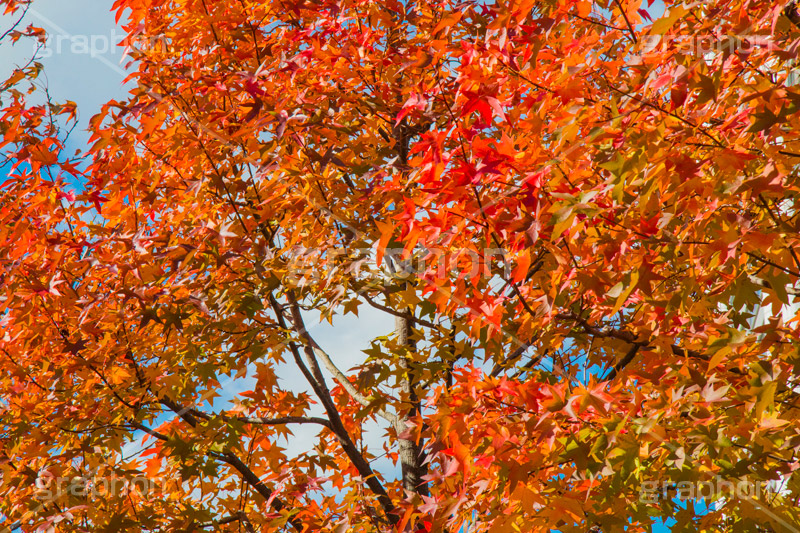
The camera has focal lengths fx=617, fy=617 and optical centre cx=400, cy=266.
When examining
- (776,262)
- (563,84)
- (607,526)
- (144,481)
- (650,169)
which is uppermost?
(563,84)

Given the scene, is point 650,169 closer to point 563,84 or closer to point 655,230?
point 655,230

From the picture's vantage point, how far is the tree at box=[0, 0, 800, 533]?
2217mm

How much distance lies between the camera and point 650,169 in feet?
6.59

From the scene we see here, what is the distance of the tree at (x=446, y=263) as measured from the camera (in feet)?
7.27

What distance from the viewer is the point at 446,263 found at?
2.41m

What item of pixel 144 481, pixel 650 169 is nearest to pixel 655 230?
pixel 650 169

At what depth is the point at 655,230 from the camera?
234cm

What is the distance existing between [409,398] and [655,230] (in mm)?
2244

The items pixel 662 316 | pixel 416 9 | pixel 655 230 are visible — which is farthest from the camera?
pixel 416 9

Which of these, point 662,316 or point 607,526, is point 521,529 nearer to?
point 607,526

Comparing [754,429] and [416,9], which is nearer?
[754,429]

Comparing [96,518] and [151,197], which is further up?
[151,197]

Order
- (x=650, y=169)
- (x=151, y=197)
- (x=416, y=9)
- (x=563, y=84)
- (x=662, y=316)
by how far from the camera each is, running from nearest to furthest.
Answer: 1. (x=650, y=169)
2. (x=563, y=84)
3. (x=662, y=316)
4. (x=151, y=197)
5. (x=416, y=9)

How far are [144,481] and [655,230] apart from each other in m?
3.17
